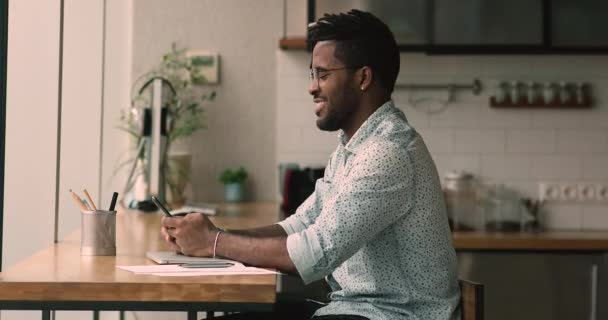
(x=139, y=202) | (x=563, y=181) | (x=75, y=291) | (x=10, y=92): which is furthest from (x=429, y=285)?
(x=563, y=181)

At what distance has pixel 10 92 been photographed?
8.95ft

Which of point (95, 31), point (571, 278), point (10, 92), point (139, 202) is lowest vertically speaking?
point (571, 278)

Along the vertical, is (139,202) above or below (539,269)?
above

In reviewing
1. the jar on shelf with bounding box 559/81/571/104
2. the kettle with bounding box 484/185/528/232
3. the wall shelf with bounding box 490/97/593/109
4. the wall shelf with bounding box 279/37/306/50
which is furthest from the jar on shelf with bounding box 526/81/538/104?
the wall shelf with bounding box 279/37/306/50

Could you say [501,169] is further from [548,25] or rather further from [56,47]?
[56,47]

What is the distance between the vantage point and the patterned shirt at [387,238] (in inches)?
82.4

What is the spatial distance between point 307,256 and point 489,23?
2624 millimetres

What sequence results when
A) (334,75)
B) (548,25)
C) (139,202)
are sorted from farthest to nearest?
(548,25)
(139,202)
(334,75)

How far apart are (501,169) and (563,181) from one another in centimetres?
31

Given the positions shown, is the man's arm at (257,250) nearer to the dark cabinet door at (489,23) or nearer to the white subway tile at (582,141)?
the dark cabinet door at (489,23)

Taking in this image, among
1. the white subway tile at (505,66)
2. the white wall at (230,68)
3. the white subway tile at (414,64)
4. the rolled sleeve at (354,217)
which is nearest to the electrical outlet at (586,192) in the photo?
the white subway tile at (505,66)

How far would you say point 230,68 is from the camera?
4.81 metres

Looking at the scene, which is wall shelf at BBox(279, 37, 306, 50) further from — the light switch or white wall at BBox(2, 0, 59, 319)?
white wall at BBox(2, 0, 59, 319)

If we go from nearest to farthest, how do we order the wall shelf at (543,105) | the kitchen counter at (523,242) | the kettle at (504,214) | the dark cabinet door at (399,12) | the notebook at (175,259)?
the notebook at (175,259), the kitchen counter at (523,242), the dark cabinet door at (399,12), the kettle at (504,214), the wall shelf at (543,105)
